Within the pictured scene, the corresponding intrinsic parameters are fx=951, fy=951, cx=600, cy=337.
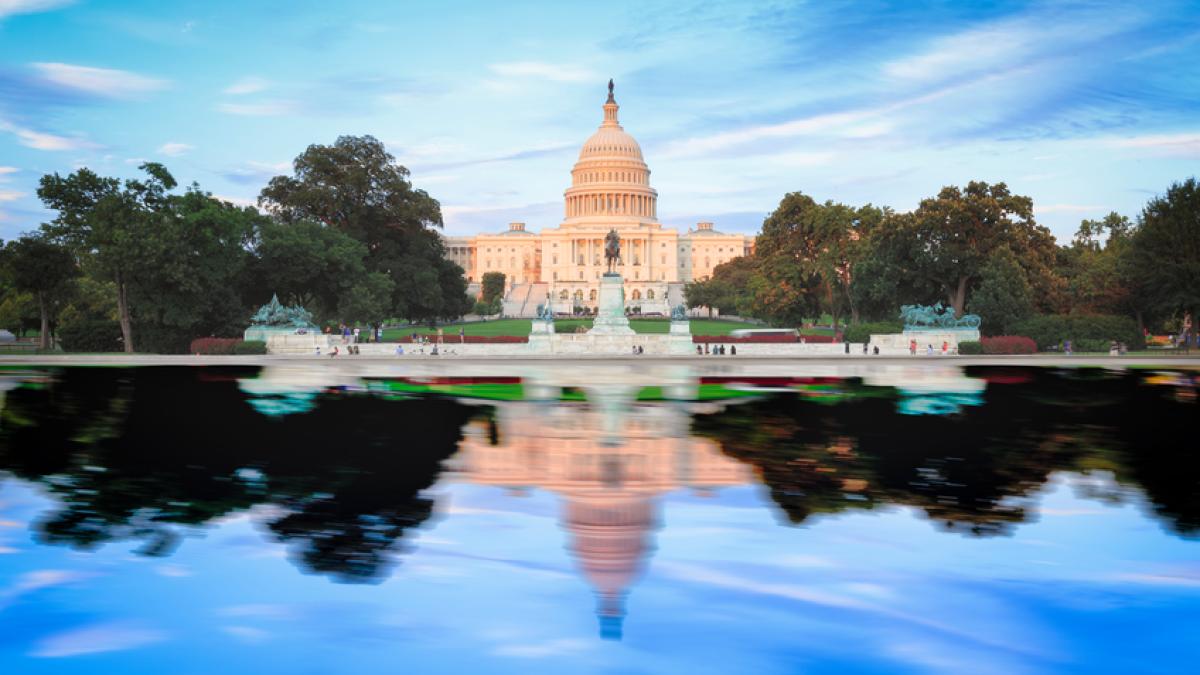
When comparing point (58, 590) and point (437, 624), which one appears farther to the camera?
point (58, 590)

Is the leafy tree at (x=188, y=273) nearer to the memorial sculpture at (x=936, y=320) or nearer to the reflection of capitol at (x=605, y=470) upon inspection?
the reflection of capitol at (x=605, y=470)

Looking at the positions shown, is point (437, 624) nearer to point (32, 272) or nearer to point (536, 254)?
point (32, 272)

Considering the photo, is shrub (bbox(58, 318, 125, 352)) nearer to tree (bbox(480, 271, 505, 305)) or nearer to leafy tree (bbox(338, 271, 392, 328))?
leafy tree (bbox(338, 271, 392, 328))

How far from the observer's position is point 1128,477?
1277 centimetres

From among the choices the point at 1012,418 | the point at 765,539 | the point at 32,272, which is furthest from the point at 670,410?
the point at 32,272

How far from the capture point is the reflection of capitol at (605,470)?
8.72m

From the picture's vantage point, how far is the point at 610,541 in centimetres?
928

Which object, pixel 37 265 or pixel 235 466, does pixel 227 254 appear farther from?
pixel 235 466

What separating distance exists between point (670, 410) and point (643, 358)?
2500 centimetres

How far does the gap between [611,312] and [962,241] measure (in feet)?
68.4

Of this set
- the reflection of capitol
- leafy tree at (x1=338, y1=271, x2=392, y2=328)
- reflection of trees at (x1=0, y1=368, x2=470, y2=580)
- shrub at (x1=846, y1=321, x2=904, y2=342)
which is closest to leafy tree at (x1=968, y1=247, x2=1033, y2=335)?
shrub at (x1=846, y1=321, x2=904, y2=342)

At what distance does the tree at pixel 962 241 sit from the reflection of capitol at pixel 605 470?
39.7 meters

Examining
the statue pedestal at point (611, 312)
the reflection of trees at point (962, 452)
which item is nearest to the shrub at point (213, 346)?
the statue pedestal at point (611, 312)

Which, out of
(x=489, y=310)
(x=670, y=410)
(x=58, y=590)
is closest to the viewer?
(x=58, y=590)
